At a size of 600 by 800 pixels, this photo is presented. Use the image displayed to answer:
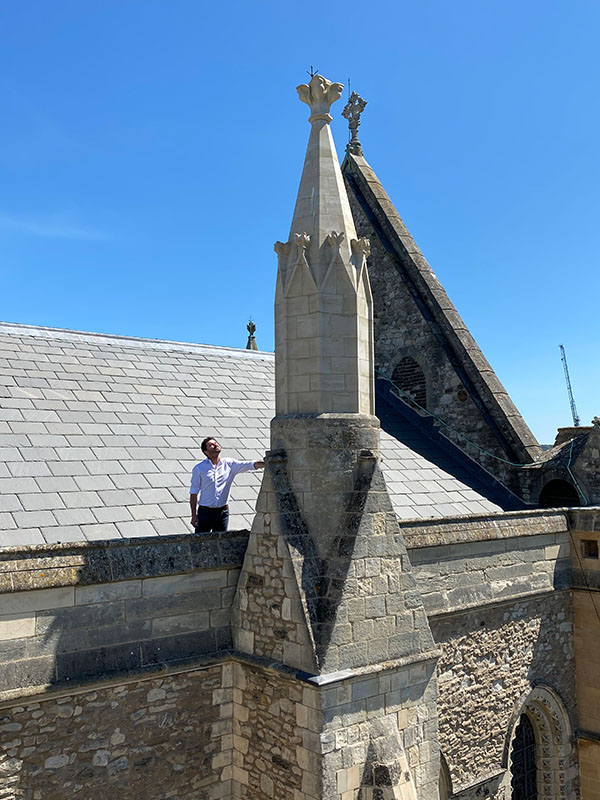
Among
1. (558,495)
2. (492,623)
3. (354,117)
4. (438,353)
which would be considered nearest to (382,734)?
(492,623)

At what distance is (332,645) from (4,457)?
443 cm

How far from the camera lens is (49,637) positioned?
597cm

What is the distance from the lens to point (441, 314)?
556 inches

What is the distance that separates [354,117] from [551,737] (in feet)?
45.5

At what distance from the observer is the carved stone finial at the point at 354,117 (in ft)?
54.6

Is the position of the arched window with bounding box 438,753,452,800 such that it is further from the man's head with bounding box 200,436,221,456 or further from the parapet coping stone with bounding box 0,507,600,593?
the man's head with bounding box 200,436,221,456

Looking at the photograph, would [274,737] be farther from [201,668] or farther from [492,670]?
[492,670]

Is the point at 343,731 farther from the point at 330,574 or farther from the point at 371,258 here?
the point at 371,258

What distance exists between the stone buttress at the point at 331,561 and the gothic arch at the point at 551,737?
441cm

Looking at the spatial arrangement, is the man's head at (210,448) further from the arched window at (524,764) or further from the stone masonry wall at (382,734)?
the arched window at (524,764)

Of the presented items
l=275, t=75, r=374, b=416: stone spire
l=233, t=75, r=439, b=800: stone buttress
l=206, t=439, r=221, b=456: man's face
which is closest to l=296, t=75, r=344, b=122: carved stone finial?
l=233, t=75, r=439, b=800: stone buttress

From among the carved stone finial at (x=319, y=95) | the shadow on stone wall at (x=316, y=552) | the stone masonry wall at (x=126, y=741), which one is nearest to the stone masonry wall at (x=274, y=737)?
the stone masonry wall at (x=126, y=741)

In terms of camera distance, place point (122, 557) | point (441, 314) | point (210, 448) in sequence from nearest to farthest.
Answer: point (122, 557) → point (210, 448) → point (441, 314)

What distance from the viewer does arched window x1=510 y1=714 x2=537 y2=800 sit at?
34.2 feet
